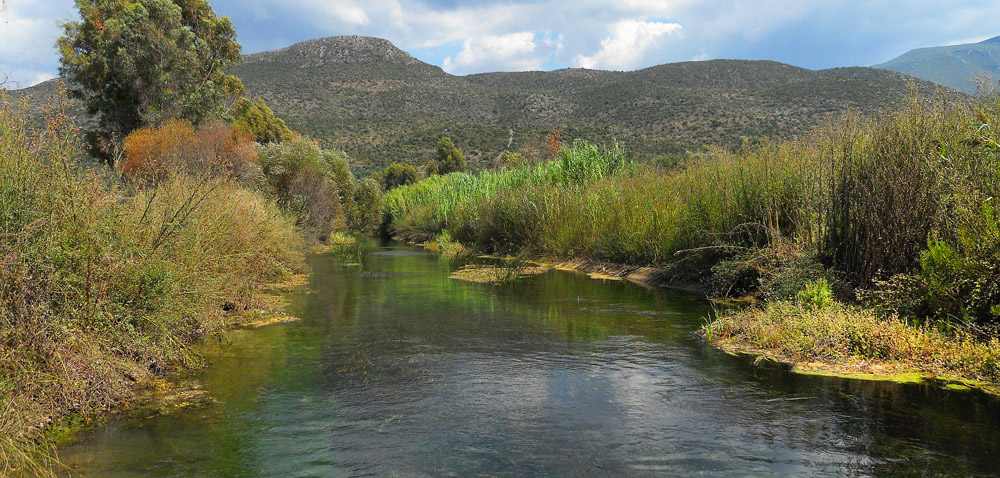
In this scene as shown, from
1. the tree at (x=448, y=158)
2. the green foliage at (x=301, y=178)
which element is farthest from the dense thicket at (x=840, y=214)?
the tree at (x=448, y=158)

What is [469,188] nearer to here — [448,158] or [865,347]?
[865,347]

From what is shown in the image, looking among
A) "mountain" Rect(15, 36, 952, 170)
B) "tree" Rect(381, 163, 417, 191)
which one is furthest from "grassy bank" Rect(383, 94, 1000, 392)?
"tree" Rect(381, 163, 417, 191)

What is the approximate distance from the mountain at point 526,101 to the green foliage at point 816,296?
34.8 metres

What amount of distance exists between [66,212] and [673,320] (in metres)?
8.21

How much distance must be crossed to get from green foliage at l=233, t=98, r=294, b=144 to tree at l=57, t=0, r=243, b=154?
21.3 feet

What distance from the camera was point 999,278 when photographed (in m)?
6.11

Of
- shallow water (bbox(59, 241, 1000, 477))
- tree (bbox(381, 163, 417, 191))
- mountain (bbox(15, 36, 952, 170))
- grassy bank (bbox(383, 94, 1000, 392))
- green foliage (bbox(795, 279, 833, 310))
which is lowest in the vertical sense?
shallow water (bbox(59, 241, 1000, 477))

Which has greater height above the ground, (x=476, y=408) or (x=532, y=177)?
(x=532, y=177)

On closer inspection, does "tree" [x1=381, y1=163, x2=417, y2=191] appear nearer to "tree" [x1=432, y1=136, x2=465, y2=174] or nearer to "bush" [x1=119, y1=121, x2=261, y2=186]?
"tree" [x1=432, y1=136, x2=465, y2=174]

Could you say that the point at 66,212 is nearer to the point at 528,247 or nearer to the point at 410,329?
the point at 410,329

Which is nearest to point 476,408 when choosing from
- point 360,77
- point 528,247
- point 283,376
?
point 283,376

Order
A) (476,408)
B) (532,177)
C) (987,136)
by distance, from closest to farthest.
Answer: (476,408)
(987,136)
(532,177)

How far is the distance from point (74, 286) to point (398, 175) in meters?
51.0

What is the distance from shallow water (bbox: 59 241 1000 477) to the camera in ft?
15.0
